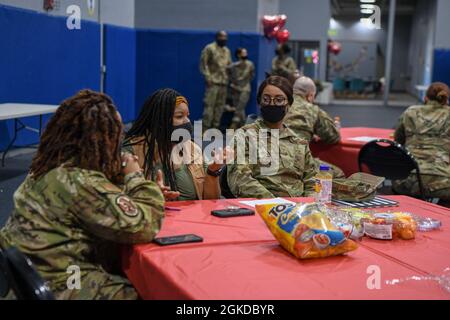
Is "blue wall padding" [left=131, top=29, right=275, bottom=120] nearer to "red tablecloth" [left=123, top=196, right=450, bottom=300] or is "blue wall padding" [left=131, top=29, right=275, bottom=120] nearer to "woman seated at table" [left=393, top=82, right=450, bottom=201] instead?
"woman seated at table" [left=393, top=82, right=450, bottom=201]

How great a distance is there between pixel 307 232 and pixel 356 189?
3.07 ft

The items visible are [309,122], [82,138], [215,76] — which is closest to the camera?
[82,138]

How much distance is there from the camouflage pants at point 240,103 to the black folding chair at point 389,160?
22.1ft

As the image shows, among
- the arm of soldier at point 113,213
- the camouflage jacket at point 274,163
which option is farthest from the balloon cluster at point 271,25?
the arm of soldier at point 113,213

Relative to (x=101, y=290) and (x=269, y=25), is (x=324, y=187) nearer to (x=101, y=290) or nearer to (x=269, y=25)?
(x=101, y=290)

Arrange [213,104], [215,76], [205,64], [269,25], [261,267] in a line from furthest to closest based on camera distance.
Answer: [269,25]
[213,104]
[215,76]
[205,64]
[261,267]

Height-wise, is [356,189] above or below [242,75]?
below

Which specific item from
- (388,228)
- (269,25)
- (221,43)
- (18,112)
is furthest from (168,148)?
(269,25)

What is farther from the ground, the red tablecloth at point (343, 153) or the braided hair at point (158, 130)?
the braided hair at point (158, 130)

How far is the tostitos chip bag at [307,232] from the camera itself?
2037 millimetres

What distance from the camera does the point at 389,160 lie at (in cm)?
475

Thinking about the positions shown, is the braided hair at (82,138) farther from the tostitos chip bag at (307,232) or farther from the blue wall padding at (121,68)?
the blue wall padding at (121,68)

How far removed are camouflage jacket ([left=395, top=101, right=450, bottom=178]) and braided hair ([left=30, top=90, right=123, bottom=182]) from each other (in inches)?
132
